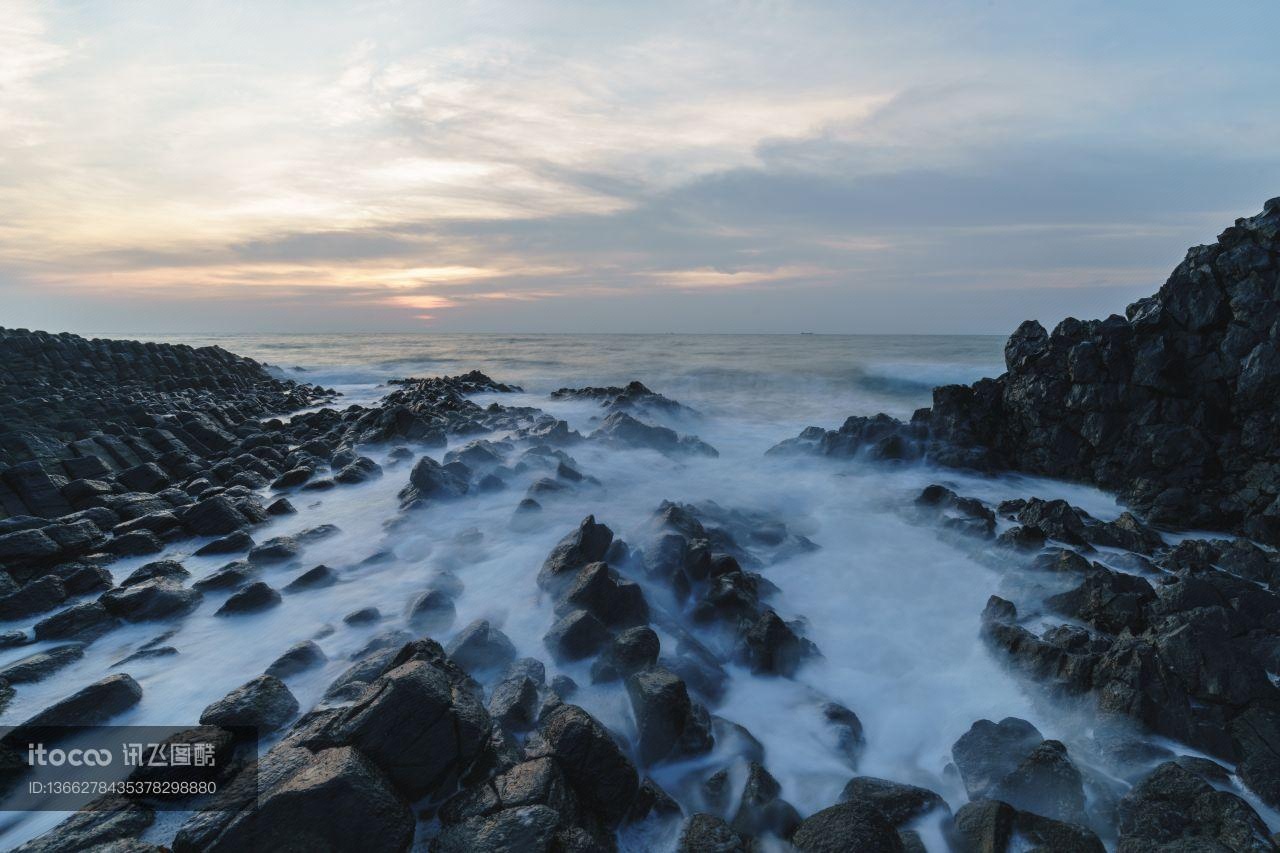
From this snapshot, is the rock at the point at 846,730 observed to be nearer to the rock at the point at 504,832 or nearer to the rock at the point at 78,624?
the rock at the point at 504,832

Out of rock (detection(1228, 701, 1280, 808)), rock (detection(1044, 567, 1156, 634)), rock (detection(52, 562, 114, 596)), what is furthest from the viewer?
rock (detection(52, 562, 114, 596))

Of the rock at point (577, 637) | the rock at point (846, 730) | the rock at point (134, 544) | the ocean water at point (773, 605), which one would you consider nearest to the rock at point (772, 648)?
the ocean water at point (773, 605)

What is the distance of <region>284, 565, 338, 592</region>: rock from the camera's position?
22.3 feet

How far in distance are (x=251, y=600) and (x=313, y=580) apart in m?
0.68

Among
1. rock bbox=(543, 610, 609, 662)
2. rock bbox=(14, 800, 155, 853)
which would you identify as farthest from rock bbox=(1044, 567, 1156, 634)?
rock bbox=(14, 800, 155, 853)

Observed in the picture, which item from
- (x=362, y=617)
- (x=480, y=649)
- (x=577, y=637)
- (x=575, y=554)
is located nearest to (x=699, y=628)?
(x=577, y=637)

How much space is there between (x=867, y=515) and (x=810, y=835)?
703 centimetres

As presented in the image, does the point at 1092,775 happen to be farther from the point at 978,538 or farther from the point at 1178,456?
the point at 1178,456

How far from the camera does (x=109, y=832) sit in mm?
3268

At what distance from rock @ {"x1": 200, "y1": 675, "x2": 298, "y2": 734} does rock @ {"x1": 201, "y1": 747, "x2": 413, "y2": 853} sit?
48.8 inches

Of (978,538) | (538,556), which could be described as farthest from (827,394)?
(538,556)

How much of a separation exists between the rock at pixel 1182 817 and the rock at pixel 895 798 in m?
1.05

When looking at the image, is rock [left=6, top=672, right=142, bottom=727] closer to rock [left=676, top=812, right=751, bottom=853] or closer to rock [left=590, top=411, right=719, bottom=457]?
rock [left=676, top=812, right=751, bottom=853]

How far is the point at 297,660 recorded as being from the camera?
205 inches
